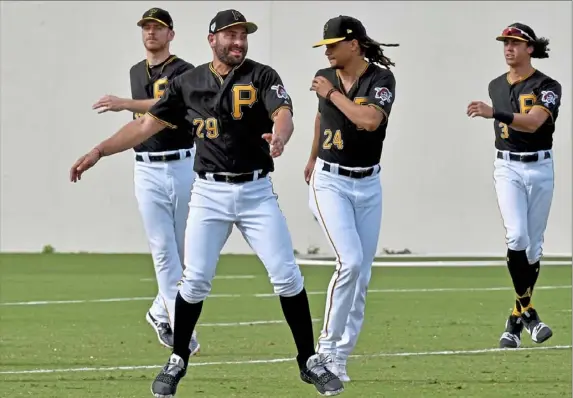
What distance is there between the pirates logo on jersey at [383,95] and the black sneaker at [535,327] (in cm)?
293

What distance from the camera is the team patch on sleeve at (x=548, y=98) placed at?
444 inches

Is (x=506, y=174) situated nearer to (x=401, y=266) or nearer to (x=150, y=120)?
(x=150, y=120)

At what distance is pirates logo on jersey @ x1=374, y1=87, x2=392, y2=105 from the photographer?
30.0ft

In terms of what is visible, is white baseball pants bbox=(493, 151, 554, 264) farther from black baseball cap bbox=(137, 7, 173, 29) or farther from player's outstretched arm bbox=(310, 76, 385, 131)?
black baseball cap bbox=(137, 7, 173, 29)

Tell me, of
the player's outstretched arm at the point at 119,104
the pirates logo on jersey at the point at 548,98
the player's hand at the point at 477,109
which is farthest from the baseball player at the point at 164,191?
the pirates logo on jersey at the point at 548,98

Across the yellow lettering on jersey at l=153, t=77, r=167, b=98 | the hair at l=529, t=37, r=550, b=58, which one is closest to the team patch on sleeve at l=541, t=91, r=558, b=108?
the hair at l=529, t=37, r=550, b=58

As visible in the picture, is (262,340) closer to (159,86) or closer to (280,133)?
(159,86)

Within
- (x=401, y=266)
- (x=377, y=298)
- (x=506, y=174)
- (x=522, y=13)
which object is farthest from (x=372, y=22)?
(x=506, y=174)

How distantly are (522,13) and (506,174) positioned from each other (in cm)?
1157

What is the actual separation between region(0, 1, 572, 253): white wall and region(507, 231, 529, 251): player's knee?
11.2 metres

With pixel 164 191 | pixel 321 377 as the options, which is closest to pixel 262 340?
pixel 164 191

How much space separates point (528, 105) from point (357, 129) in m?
2.69

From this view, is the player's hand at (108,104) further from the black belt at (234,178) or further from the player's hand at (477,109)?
the player's hand at (477,109)

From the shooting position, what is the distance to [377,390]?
8648 millimetres
